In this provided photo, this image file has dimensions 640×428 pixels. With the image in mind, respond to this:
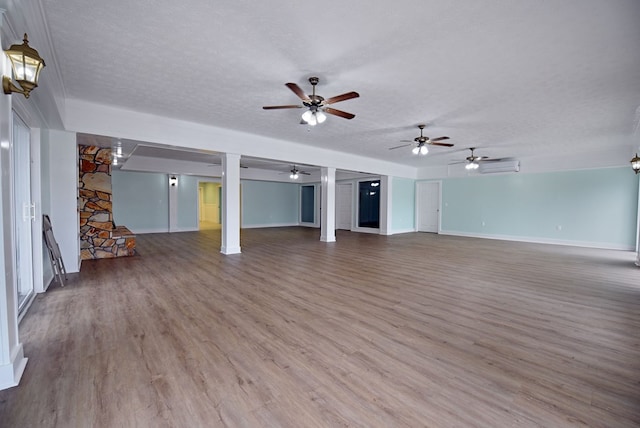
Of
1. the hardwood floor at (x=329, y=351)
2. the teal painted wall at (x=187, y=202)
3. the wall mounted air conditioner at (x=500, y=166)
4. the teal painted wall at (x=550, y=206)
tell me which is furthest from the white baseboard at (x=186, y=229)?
the wall mounted air conditioner at (x=500, y=166)

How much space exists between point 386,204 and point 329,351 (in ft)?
29.7

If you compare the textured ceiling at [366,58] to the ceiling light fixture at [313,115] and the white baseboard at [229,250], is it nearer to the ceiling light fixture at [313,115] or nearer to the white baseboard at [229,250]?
the ceiling light fixture at [313,115]

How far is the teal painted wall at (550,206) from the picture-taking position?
784 centimetres

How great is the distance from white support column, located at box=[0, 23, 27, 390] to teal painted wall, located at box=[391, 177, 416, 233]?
10.3 metres

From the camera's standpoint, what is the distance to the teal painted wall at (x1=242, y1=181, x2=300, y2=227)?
41.7 feet

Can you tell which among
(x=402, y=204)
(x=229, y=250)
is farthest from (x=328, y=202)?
(x=402, y=204)

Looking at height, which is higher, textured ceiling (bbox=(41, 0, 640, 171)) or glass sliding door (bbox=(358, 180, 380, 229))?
textured ceiling (bbox=(41, 0, 640, 171))

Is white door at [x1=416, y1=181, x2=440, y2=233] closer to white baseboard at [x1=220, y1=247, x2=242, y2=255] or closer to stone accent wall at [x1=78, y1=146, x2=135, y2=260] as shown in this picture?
white baseboard at [x1=220, y1=247, x2=242, y2=255]

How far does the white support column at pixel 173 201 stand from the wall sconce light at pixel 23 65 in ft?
29.7

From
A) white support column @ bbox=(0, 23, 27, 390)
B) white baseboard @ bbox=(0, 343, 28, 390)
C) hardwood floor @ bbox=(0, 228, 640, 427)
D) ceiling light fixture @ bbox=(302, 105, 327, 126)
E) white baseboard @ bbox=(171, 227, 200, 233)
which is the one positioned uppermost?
ceiling light fixture @ bbox=(302, 105, 327, 126)

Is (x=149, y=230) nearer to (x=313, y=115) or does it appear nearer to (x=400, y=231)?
(x=313, y=115)

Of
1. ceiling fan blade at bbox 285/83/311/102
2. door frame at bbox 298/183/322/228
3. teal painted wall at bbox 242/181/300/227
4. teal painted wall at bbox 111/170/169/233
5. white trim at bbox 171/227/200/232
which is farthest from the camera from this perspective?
door frame at bbox 298/183/322/228

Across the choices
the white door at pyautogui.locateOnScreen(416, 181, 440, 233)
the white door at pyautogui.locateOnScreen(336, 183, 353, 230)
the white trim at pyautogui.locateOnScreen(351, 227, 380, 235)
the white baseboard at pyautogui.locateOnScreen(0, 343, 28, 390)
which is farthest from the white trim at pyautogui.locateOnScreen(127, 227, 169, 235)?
the white door at pyautogui.locateOnScreen(416, 181, 440, 233)

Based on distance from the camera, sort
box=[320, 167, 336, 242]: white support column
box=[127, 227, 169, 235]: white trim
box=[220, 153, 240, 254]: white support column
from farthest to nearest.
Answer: box=[127, 227, 169, 235]: white trim → box=[320, 167, 336, 242]: white support column → box=[220, 153, 240, 254]: white support column
